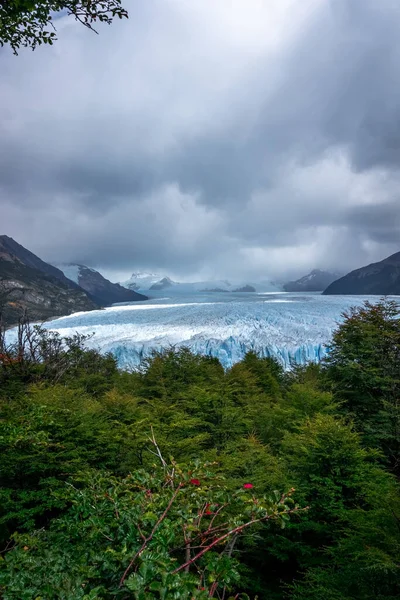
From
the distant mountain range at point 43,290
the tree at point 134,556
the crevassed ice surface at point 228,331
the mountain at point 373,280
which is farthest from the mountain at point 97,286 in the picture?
the tree at point 134,556

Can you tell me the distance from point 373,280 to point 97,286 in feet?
368

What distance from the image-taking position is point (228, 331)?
3344 centimetres

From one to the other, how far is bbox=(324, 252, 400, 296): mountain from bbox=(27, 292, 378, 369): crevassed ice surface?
71159 millimetres

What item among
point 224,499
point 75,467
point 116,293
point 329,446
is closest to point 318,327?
point 329,446

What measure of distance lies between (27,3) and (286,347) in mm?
28934

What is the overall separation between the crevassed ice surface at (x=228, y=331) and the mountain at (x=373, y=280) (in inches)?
2802

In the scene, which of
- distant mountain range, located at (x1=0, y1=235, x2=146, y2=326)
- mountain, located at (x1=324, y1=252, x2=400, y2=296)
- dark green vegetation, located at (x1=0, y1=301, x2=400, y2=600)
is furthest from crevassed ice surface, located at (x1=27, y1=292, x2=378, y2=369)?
mountain, located at (x1=324, y1=252, x2=400, y2=296)

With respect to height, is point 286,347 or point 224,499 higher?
point 224,499

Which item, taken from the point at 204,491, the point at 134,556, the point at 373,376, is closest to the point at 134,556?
the point at 134,556

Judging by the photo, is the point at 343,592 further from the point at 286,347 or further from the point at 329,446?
the point at 286,347

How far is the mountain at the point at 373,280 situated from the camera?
105 m

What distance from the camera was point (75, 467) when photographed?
22.9 feet

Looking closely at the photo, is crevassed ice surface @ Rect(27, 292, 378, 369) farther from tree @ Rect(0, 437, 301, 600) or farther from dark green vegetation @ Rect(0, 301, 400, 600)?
tree @ Rect(0, 437, 301, 600)

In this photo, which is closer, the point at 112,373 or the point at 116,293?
the point at 112,373
